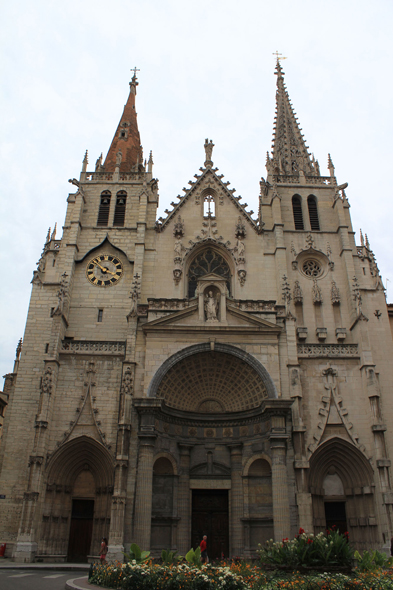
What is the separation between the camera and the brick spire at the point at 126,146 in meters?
32.9

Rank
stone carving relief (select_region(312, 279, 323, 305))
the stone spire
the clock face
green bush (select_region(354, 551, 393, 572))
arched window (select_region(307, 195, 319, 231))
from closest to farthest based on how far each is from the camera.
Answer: green bush (select_region(354, 551, 393, 572)), stone carving relief (select_region(312, 279, 323, 305)), the clock face, arched window (select_region(307, 195, 319, 231)), the stone spire

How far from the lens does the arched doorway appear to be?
19547 millimetres

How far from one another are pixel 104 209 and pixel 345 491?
20154 millimetres

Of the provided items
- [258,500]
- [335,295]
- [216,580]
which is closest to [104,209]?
[335,295]

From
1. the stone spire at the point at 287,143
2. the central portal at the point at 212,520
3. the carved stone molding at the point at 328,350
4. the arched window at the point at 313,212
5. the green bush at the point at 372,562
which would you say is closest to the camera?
the green bush at the point at 372,562

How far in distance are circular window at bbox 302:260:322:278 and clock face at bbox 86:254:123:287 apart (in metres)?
10.5

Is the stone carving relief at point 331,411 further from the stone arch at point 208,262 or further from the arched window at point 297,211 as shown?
the arched window at point 297,211

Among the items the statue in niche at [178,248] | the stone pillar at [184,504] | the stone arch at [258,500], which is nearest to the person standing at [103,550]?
the stone pillar at [184,504]

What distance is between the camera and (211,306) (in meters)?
22.6

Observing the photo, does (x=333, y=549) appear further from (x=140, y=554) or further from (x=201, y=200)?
(x=201, y=200)

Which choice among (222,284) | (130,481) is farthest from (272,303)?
(130,481)

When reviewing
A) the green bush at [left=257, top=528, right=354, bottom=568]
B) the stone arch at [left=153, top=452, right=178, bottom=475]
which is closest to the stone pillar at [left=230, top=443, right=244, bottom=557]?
the stone arch at [left=153, top=452, right=178, bottom=475]

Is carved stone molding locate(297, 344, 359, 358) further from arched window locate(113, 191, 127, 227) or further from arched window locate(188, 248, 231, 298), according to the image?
arched window locate(113, 191, 127, 227)

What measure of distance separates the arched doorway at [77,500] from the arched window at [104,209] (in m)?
13.3
